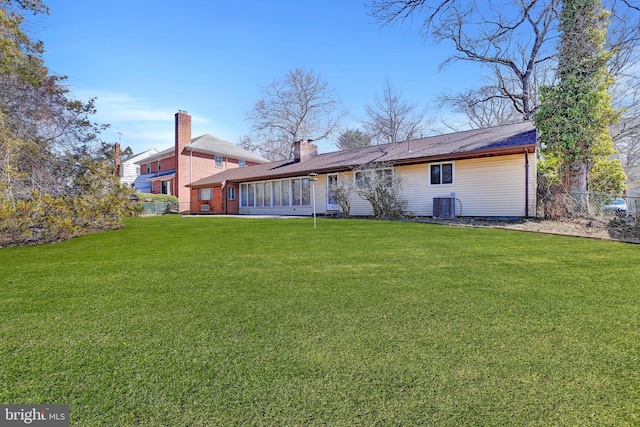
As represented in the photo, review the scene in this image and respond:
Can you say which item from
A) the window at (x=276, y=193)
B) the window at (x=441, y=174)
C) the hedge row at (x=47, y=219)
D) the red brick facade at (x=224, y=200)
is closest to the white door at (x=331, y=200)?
the window at (x=276, y=193)

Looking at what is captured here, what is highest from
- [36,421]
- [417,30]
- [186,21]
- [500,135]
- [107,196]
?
[186,21]

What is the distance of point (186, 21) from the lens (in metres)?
10.2

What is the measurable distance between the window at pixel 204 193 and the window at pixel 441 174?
1553 cm

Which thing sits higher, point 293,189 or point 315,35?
point 315,35

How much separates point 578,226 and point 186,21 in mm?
13315

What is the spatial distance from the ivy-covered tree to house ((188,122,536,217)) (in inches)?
35.9

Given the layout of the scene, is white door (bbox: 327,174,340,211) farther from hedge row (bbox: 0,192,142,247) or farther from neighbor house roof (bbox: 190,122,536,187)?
hedge row (bbox: 0,192,142,247)

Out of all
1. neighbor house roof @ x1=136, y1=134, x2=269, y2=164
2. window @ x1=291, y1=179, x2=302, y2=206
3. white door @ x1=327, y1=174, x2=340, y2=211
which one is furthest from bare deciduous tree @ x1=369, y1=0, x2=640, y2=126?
neighbor house roof @ x1=136, y1=134, x2=269, y2=164

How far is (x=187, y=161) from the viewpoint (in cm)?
2525

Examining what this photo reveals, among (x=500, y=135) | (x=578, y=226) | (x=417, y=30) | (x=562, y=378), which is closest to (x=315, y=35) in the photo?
(x=417, y=30)

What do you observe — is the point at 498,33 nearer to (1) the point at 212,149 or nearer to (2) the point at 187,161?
(1) the point at 212,149

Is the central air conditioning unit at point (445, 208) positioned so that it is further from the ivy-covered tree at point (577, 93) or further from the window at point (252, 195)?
the window at point (252, 195)

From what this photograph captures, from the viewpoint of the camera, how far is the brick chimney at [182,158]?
24594 mm

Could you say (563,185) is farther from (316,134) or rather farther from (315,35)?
(316,134)
